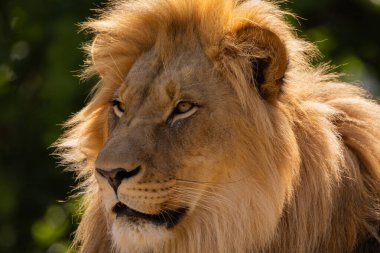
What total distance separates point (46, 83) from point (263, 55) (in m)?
3.14

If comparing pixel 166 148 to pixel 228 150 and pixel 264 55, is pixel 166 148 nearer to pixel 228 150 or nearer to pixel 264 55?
pixel 228 150

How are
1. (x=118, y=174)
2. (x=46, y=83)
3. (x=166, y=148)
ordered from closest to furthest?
(x=118, y=174)
(x=166, y=148)
(x=46, y=83)

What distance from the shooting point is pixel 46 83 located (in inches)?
278

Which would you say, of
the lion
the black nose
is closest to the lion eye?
the lion

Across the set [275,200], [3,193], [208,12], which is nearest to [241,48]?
[208,12]

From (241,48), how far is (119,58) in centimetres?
61

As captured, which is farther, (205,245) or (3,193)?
(3,193)

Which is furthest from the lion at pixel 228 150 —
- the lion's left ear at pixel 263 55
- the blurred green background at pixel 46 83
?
the blurred green background at pixel 46 83

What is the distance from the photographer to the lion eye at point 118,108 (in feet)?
14.2

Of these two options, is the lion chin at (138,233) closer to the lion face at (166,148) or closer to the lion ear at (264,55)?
the lion face at (166,148)

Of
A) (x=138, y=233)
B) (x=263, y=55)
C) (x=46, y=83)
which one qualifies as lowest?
(x=46, y=83)

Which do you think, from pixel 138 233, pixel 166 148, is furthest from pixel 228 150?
pixel 138 233

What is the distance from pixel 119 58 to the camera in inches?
179

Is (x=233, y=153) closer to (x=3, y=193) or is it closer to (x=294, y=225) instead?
(x=294, y=225)
